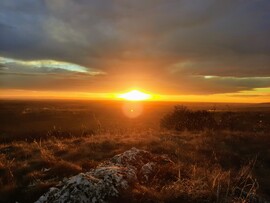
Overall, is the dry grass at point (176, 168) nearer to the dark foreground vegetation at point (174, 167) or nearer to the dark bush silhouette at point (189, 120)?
the dark foreground vegetation at point (174, 167)

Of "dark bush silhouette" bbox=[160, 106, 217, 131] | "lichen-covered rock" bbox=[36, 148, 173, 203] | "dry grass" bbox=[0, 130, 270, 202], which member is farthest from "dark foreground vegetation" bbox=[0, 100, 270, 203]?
"dark bush silhouette" bbox=[160, 106, 217, 131]

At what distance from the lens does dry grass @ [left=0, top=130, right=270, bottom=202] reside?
6.75 m

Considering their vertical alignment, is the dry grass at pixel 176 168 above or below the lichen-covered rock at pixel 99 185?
below

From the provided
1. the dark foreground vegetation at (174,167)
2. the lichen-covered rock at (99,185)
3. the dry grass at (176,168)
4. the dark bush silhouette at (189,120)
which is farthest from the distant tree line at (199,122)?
the lichen-covered rock at (99,185)

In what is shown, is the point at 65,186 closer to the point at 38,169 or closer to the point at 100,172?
the point at 100,172

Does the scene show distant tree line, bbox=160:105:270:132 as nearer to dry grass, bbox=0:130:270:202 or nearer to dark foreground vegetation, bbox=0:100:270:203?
dark foreground vegetation, bbox=0:100:270:203

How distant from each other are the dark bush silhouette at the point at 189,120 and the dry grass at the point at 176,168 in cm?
Result: 657

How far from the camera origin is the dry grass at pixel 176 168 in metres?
6.75

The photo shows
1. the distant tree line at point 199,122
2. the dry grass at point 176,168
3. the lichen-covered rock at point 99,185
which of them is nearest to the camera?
the lichen-covered rock at point 99,185

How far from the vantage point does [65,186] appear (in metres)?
6.39

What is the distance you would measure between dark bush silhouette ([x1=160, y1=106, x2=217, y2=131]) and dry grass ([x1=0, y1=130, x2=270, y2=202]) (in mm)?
6574

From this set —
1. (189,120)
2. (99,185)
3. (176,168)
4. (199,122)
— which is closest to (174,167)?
(176,168)

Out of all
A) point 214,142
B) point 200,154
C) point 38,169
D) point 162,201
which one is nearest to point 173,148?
point 200,154

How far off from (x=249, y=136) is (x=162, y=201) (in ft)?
42.7
